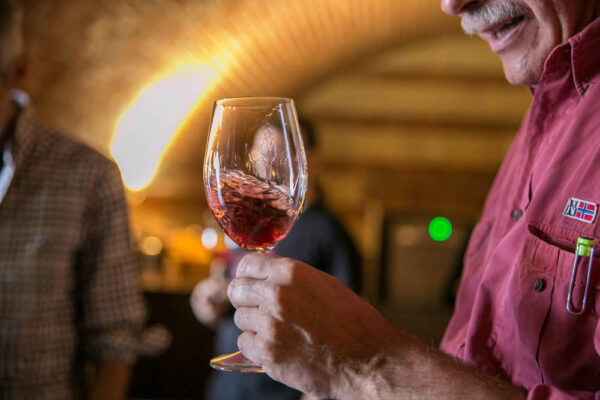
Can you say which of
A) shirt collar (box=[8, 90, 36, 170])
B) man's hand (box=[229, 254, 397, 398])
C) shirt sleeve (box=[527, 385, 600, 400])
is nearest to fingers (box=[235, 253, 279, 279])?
man's hand (box=[229, 254, 397, 398])

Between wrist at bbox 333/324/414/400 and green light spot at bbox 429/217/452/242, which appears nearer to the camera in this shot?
wrist at bbox 333/324/414/400

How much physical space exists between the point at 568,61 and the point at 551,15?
0.27ft

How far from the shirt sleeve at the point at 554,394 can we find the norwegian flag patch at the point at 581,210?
0.25m

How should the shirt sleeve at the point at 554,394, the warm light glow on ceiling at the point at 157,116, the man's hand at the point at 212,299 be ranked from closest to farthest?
1. the shirt sleeve at the point at 554,394
2. the man's hand at the point at 212,299
3. the warm light glow on ceiling at the point at 157,116

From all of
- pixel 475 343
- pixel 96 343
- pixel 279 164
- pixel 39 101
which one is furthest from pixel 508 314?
pixel 39 101

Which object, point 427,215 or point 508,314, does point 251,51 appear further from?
point 508,314

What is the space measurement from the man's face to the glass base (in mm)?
699

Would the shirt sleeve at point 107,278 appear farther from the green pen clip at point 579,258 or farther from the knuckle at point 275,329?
the green pen clip at point 579,258

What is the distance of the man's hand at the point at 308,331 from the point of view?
0.82 metres

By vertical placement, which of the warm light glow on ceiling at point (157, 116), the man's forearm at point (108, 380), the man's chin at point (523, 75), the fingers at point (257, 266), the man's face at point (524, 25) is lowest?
the man's forearm at point (108, 380)

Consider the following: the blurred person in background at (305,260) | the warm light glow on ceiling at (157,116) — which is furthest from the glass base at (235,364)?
the warm light glow on ceiling at (157,116)

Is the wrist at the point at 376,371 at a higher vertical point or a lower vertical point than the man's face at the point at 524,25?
lower

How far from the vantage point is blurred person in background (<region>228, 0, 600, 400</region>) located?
0.82 m

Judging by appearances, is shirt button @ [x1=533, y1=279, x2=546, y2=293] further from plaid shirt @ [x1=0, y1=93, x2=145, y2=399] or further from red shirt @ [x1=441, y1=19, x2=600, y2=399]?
plaid shirt @ [x1=0, y1=93, x2=145, y2=399]
